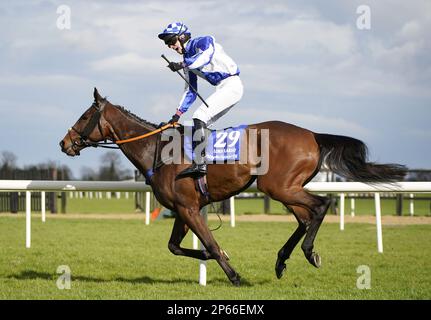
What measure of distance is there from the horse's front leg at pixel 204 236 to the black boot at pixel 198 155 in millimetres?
317

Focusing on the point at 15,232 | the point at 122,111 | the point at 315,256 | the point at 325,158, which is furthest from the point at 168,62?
the point at 15,232

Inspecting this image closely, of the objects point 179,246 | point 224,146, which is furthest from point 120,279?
point 224,146

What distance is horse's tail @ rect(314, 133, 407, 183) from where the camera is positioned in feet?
21.2

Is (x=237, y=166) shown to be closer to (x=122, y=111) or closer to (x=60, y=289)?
(x=122, y=111)

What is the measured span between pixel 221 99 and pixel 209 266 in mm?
2583

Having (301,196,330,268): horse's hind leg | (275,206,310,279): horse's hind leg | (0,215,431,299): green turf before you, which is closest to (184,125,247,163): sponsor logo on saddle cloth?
(275,206,310,279): horse's hind leg

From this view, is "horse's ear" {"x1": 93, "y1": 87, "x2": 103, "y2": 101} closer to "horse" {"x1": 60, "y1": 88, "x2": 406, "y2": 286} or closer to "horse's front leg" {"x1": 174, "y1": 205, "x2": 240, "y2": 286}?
"horse" {"x1": 60, "y1": 88, "x2": 406, "y2": 286}

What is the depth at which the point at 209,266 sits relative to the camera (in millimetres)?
8172

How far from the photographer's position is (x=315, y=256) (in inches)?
244

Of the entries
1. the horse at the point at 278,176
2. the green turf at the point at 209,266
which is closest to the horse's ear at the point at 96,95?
the horse at the point at 278,176

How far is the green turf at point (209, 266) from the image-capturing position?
19.7ft

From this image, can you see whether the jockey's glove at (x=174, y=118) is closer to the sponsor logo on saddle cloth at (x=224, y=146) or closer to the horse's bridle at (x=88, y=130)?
the sponsor logo on saddle cloth at (x=224, y=146)

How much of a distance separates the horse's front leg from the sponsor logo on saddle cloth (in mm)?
517

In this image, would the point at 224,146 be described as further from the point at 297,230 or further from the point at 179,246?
the point at 179,246
